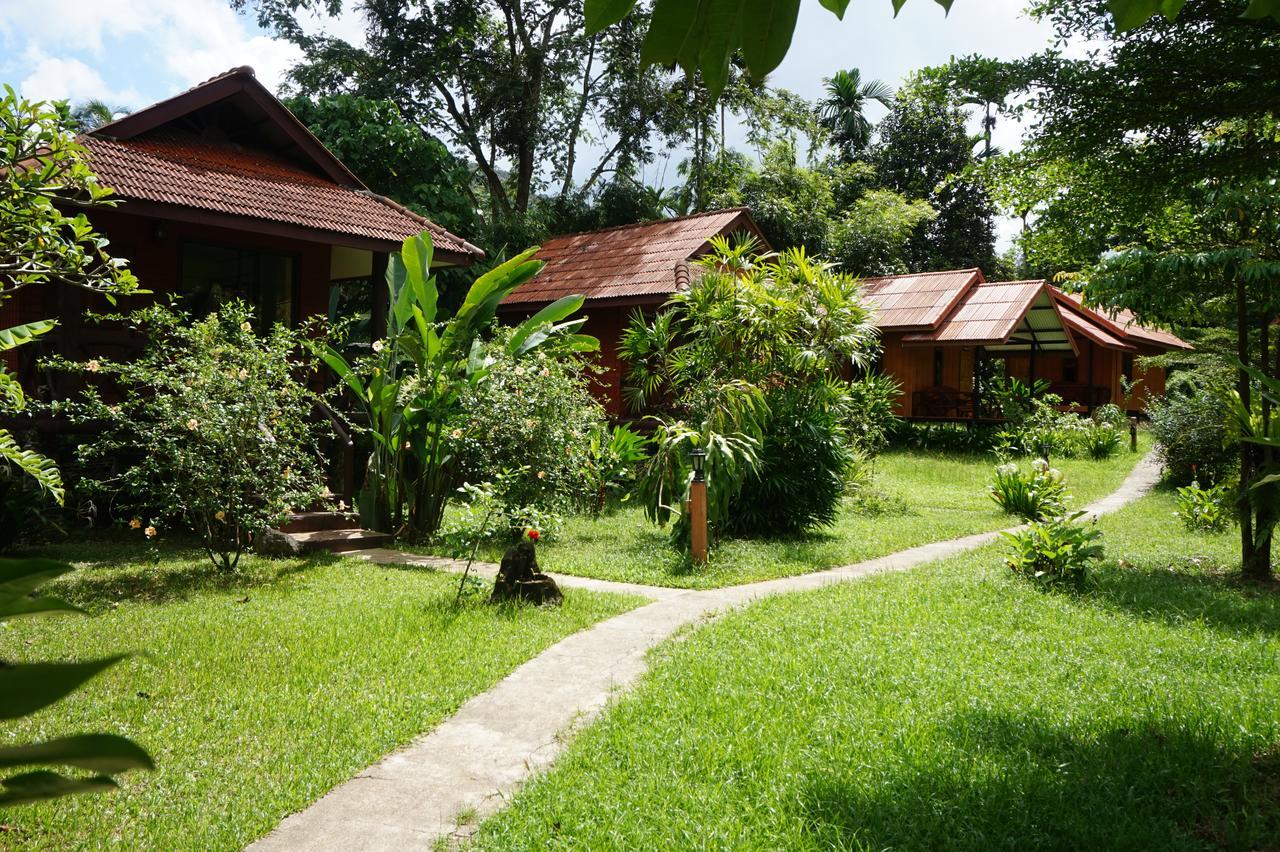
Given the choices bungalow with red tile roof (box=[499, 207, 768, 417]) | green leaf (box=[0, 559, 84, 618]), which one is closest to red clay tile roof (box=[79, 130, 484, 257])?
bungalow with red tile roof (box=[499, 207, 768, 417])

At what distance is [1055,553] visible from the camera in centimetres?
805

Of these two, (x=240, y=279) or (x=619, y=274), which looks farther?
(x=619, y=274)

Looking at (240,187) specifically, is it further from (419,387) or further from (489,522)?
(489,522)

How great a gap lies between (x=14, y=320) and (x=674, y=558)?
8.67 meters

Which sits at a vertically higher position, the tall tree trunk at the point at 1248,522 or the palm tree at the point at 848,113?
the palm tree at the point at 848,113

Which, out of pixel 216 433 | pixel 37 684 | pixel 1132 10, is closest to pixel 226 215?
pixel 216 433

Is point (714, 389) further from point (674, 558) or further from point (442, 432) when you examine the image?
point (442, 432)

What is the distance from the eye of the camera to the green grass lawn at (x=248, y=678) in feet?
12.7

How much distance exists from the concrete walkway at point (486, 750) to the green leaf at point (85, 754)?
3.23 m

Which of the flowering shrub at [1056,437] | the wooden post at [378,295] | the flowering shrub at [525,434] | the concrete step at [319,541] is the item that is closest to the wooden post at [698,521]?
the flowering shrub at [525,434]

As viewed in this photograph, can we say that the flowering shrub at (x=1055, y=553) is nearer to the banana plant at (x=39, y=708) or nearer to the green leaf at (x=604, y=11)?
the green leaf at (x=604, y=11)

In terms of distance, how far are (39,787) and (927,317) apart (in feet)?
80.4

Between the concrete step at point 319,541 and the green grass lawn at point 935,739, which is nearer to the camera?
the green grass lawn at point 935,739

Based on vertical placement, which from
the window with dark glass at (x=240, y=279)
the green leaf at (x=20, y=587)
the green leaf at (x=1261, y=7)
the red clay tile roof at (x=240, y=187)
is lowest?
the green leaf at (x=20, y=587)
